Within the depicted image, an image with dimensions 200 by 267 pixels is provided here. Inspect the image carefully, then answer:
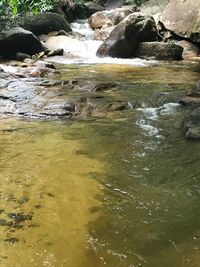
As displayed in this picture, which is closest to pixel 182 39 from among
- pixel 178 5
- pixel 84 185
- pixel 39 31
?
pixel 178 5

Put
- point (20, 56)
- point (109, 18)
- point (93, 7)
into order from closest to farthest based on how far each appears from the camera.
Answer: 1. point (20, 56)
2. point (109, 18)
3. point (93, 7)

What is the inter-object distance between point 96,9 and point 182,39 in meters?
9.74

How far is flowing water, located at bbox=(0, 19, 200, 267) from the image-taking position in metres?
3.16

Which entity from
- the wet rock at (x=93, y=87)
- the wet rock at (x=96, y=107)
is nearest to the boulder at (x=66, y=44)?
the wet rock at (x=93, y=87)

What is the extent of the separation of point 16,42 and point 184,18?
245 inches

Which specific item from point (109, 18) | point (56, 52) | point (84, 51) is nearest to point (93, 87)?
point (56, 52)

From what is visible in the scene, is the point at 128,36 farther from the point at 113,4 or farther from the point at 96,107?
the point at 113,4

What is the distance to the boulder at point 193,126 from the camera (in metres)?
5.76

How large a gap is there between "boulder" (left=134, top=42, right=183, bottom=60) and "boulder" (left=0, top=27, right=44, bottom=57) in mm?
3828

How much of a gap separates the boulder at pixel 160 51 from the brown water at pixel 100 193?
305 inches

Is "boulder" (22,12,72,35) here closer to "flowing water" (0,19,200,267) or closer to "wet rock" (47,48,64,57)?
"wet rock" (47,48,64,57)

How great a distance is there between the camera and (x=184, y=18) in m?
15.5

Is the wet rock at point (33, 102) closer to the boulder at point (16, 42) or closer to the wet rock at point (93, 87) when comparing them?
the wet rock at point (93, 87)

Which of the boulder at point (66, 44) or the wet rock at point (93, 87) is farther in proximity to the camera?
the boulder at point (66, 44)
